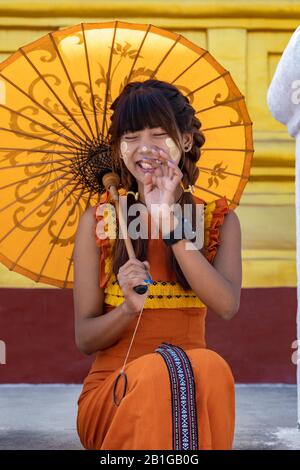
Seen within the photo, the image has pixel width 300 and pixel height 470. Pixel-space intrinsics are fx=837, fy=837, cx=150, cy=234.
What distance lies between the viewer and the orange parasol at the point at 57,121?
265cm

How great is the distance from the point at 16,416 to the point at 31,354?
855 mm

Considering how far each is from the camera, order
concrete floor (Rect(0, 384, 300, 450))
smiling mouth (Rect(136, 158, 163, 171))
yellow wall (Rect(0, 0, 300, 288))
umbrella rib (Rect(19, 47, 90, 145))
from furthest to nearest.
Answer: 1. yellow wall (Rect(0, 0, 300, 288))
2. concrete floor (Rect(0, 384, 300, 450))
3. umbrella rib (Rect(19, 47, 90, 145))
4. smiling mouth (Rect(136, 158, 163, 171))

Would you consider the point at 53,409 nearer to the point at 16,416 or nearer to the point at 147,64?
the point at 16,416

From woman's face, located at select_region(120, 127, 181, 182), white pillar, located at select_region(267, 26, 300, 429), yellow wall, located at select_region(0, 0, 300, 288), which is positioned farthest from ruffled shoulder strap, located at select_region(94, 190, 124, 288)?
Result: yellow wall, located at select_region(0, 0, 300, 288)

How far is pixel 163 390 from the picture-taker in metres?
1.93

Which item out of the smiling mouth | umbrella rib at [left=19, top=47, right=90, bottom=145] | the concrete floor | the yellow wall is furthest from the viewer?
the yellow wall

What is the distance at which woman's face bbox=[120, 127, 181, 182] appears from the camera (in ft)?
7.60

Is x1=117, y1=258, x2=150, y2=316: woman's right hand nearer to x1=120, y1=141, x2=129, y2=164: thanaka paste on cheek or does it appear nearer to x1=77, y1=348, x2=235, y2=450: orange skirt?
x1=77, y1=348, x2=235, y2=450: orange skirt

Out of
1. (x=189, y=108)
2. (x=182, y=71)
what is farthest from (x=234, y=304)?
(x=182, y=71)

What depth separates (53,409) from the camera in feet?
13.1

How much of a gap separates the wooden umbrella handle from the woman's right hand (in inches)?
0.6

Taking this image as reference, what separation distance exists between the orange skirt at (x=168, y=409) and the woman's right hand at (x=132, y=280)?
18 cm

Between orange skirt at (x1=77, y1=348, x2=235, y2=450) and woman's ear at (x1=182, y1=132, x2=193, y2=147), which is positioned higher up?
woman's ear at (x1=182, y1=132, x2=193, y2=147)

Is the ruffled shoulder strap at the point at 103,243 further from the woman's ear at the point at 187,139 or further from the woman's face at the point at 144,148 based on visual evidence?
the woman's ear at the point at 187,139
